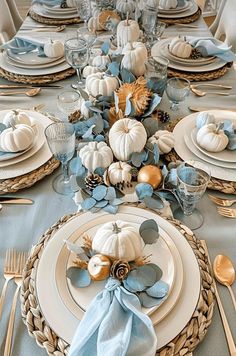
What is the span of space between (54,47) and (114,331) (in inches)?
37.3

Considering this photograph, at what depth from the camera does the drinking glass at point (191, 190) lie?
2.28 ft

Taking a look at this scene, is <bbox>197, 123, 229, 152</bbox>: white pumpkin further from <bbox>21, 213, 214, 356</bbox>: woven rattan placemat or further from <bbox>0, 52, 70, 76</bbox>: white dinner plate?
<bbox>0, 52, 70, 76</bbox>: white dinner plate

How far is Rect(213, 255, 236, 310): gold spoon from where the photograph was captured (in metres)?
0.62

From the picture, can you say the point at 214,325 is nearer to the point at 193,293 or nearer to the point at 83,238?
the point at 193,293

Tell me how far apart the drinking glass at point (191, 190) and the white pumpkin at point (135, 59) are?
1.11 ft

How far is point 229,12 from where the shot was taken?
1628mm

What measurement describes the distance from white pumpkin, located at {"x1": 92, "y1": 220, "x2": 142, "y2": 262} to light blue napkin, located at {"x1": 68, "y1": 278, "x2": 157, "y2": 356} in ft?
0.21

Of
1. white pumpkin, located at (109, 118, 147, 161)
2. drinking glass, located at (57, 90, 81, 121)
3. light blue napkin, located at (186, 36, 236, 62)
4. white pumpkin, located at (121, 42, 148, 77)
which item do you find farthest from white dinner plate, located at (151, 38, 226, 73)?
white pumpkin, located at (109, 118, 147, 161)

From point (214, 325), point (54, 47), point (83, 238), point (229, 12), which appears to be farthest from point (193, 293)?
point (229, 12)

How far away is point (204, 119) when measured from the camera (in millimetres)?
895

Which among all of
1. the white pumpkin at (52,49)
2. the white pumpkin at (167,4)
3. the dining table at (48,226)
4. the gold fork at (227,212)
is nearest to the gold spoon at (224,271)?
the dining table at (48,226)

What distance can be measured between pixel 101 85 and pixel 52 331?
1.92ft

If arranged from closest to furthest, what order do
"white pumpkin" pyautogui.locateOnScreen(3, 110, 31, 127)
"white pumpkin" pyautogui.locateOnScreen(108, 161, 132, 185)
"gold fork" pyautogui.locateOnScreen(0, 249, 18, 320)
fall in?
"gold fork" pyautogui.locateOnScreen(0, 249, 18, 320), "white pumpkin" pyautogui.locateOnScreen(108, 161, 132, 185), "white pumpkin" pyautogui.locateOnScreen(3, 110, 31, 127)

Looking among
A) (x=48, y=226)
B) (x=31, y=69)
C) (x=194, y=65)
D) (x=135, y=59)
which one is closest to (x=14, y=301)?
(x=48, y=226)
